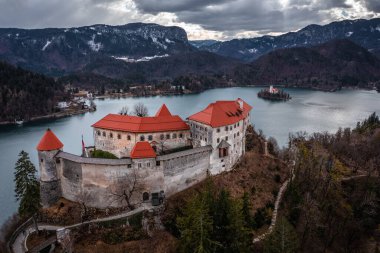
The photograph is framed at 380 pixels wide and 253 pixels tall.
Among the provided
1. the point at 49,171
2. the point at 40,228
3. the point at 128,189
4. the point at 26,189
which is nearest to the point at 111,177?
the point at 128,189

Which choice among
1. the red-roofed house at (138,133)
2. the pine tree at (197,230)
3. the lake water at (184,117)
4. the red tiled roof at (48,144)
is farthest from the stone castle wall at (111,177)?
the lake water at (184,117)

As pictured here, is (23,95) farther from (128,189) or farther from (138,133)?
(128,189)

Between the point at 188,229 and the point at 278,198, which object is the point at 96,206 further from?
the point at 278,198

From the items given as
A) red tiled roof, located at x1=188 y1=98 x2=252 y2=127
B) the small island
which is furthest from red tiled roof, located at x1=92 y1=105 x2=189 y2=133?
the small island

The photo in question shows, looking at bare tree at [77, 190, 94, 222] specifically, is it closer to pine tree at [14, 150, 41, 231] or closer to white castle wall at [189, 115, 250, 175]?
pine tree at [14, 150, 41, 231]

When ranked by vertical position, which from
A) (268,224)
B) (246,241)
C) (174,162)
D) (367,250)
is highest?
(174,162)

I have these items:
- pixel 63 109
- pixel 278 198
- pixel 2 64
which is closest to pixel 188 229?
pixel 278 198
